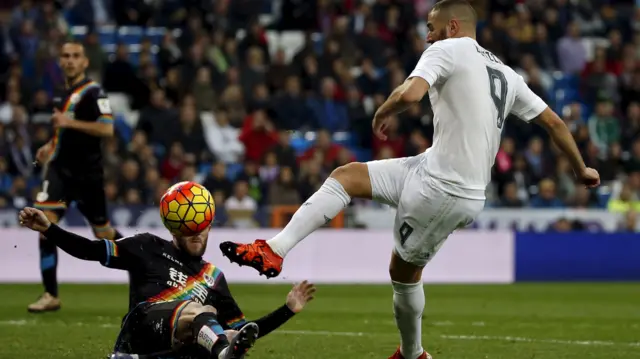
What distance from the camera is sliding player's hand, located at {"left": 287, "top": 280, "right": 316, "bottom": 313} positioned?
251 inches

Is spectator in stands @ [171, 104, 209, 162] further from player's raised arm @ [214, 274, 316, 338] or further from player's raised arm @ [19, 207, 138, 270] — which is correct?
player's raised arm @ [19, 207, 138, 270]

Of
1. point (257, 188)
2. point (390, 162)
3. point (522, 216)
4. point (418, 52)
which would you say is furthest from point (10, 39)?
point (390, 162)

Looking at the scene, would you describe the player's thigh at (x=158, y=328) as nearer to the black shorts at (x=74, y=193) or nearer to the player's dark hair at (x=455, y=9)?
the player's dark hair at (x=455, y=9)

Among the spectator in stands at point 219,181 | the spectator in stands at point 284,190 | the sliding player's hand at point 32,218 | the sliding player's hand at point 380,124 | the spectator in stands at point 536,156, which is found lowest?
the spectator in stands at point 536,156

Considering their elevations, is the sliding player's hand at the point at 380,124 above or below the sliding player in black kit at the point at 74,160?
above

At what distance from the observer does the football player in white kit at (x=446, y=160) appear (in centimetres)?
670

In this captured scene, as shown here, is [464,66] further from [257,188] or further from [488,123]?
[257,188]

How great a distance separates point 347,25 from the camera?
21.5m

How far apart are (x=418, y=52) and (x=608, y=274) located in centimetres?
563

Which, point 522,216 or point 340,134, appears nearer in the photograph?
point 522,216

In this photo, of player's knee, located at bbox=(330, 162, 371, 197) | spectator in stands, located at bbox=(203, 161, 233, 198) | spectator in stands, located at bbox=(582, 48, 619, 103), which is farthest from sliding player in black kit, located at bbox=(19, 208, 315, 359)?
spectator in stands, located at bbox=(582, 48, 619, 103)

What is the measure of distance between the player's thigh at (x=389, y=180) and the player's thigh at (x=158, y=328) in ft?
4.47

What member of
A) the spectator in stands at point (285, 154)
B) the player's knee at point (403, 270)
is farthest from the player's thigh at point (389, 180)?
the spectator in stands at point (285, 154)

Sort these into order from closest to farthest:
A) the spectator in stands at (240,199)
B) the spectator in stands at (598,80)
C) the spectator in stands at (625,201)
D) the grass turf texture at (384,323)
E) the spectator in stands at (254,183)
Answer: the grass turf texture at (384,323) → the spectator in stands at (240,199) → the spectator in stands at (254,183) → the spectator in stands at (625,201) → the spectator in stands at (598,80)
